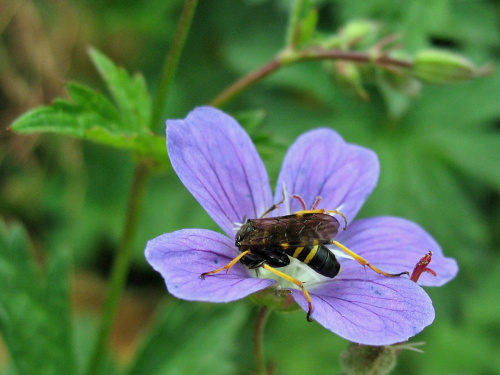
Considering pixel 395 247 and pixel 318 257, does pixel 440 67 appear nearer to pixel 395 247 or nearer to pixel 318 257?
pixel 395 247

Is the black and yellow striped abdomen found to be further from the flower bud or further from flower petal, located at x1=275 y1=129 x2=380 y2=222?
the flower bud

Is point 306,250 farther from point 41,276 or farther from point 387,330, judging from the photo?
point 41,276

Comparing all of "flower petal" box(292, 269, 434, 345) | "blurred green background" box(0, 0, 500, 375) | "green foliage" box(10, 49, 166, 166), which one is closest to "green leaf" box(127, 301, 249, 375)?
"blurred green background" box(0, 0, 500, 375)

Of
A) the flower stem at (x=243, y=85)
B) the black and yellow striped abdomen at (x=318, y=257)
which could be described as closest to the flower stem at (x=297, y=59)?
the flower stem at (x=243, y=85)

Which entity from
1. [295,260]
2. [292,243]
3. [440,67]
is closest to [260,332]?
[295,260]


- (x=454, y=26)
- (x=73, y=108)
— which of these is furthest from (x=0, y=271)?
(x=454, y=26)

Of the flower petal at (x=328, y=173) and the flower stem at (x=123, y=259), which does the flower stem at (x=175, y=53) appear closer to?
the flower stem at (x=123, y=259)
